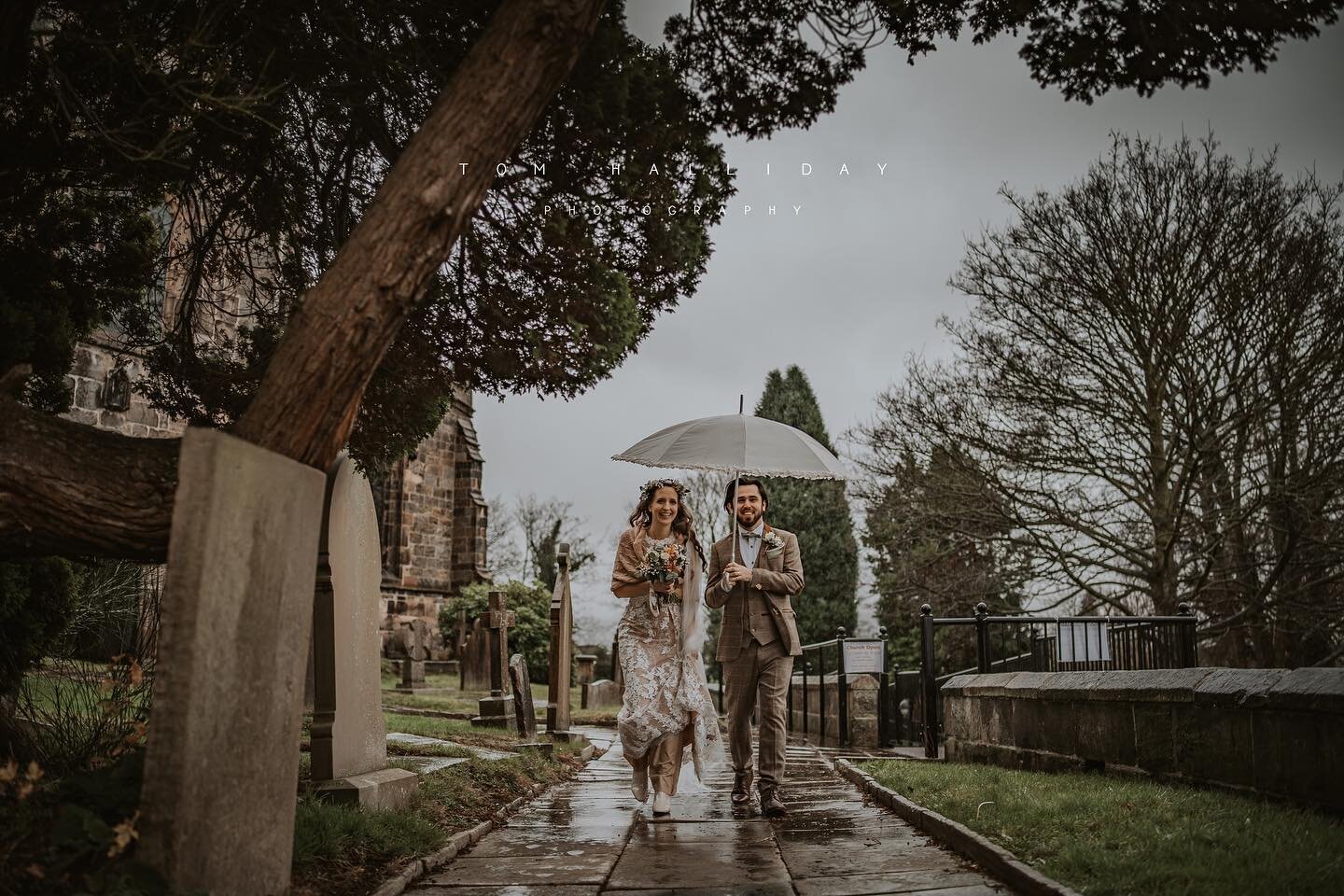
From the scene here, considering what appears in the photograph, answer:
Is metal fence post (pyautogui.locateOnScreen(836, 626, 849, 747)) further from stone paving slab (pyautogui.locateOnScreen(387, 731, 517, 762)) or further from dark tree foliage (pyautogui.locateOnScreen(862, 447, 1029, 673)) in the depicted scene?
stone paving slab (pyautogui.locateOnScreen(387, 731, 517, 762))

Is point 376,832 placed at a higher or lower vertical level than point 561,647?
lower

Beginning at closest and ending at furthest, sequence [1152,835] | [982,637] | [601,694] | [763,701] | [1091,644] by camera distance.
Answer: [1152,835]
[763,701]
[982,637]
[1091,644]
[601,694]

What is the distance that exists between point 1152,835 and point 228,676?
3.86 m

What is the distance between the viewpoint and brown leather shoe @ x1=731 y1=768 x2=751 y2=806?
6871mm

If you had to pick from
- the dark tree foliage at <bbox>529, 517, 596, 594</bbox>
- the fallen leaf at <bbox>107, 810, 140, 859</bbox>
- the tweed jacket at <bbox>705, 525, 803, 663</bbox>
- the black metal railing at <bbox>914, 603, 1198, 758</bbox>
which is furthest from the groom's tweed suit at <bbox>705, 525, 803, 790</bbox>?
the dark tree foliage at <bbox>529, 517, 596, 594</bbox>

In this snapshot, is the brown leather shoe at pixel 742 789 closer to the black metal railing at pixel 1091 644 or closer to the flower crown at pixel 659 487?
the flower crown at pixel 659 487

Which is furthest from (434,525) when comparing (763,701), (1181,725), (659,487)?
(1181,725)

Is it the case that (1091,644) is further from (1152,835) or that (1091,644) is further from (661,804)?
(1152,835)

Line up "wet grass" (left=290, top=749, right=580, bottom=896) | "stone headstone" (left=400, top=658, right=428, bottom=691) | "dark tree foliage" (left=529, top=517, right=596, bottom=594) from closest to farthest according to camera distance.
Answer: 1. "wet grass" (left=290, top=749, right=580, bottom=896)
2. "stone headstone" (left=400, top=658, right=428, bottom=691)
3. "dark tree foliage" (left=529, top=517, right=596, bottom=594)

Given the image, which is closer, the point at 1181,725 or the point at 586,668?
the point at 1181,725

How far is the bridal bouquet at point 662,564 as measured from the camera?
22.3 ft

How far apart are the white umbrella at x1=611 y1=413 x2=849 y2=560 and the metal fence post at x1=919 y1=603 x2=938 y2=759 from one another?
3572 mm

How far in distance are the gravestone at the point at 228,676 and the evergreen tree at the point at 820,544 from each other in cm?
2859

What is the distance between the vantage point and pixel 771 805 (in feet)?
21.6
